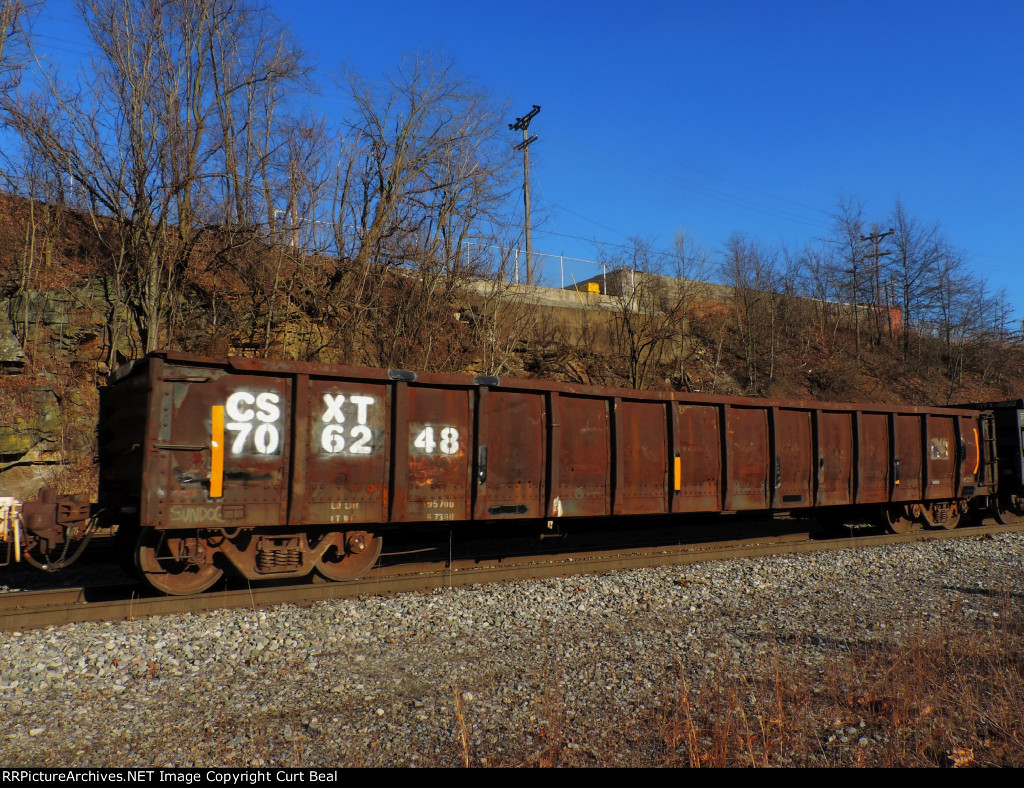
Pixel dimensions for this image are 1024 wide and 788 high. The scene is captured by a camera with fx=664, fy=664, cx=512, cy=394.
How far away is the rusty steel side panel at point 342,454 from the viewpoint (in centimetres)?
760

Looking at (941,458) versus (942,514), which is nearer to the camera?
(941,458)

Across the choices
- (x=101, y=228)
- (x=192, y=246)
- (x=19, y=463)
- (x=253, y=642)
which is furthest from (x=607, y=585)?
(x=101, y=228)

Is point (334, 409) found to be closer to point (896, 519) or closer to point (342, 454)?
point (342, 454)

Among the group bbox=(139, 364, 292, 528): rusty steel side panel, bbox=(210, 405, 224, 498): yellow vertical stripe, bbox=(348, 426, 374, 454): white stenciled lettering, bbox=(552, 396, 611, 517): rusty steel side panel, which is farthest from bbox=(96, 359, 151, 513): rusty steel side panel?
bbox=(552, 396, 611, 517): rusty steel side panel

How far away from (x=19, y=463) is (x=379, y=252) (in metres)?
11.8

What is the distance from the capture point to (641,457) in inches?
392

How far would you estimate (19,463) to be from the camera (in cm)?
1501

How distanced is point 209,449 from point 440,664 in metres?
Answer: 3.42

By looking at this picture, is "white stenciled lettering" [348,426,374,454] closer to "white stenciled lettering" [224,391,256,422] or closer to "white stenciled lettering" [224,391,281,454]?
"white stenciled lettering" [224,391,281,454]

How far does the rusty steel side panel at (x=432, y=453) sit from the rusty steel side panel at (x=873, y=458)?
792 cm

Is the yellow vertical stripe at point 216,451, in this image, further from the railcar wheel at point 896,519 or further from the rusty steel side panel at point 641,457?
the railcar wheel at point 896,519

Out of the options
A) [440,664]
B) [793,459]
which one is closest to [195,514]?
[440,664]
